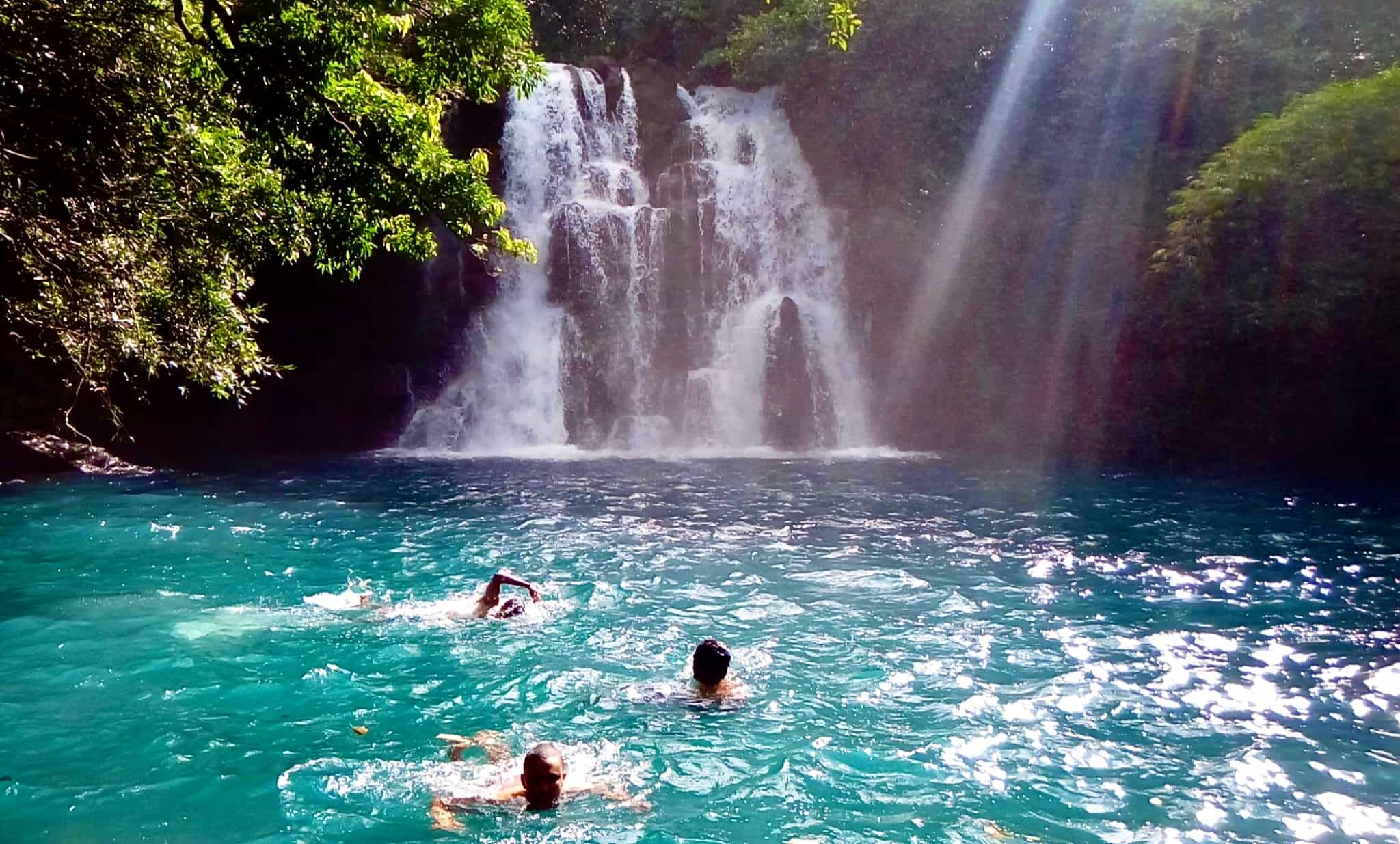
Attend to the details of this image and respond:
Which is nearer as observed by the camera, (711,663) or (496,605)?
(711,663)

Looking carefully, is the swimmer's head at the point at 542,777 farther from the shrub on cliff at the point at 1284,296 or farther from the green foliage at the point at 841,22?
the shrub on cliff at the point at 1284,296

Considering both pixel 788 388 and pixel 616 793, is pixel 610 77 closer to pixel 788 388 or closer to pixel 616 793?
pixel 788 388

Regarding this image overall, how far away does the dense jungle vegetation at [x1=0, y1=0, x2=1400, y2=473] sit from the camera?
23.7ft

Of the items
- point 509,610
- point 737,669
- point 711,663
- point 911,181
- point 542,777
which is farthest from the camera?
point 911,181

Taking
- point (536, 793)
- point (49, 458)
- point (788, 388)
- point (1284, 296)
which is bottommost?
point (536, 793)

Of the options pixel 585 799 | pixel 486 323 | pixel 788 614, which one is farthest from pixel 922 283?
pixel 585 799

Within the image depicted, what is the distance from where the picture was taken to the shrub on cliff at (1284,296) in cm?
2183

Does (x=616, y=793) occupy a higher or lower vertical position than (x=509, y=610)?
lower

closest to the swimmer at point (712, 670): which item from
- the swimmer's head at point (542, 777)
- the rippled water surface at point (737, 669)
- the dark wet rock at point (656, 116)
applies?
the rippled water surface at point (737, 669)

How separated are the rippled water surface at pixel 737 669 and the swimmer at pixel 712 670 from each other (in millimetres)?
153

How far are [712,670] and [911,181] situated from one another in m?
22.8

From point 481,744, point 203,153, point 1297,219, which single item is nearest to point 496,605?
point 481,744

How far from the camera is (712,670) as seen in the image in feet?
27.1

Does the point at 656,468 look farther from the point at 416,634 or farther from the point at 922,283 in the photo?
the point at 416,634
